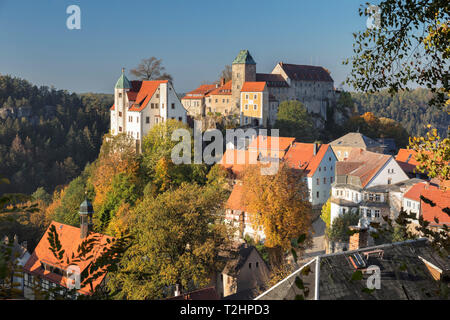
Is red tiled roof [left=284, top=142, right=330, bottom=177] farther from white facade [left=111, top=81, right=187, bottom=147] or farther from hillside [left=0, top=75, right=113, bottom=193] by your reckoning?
hillside [left=0, top=75, right=113, bottom=193]

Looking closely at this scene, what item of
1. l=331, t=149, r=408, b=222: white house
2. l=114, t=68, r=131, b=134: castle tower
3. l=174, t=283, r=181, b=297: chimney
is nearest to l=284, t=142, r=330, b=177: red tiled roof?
l=331, t=149, r=408, b=222: white house

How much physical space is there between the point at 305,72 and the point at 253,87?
1628 centimetres

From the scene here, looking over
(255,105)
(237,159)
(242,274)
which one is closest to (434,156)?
(242,274)

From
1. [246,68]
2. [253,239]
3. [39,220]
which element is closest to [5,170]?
[39,220]

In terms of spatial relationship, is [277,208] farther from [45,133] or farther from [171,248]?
[45,133]

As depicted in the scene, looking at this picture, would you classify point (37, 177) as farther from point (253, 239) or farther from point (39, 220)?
point (253, 239)

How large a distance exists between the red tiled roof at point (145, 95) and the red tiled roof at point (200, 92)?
2156cm

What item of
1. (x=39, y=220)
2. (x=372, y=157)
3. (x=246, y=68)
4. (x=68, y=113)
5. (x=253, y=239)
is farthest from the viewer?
(x=68, y=113)

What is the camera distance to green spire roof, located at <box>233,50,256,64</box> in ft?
231

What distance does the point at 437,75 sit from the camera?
8.79m

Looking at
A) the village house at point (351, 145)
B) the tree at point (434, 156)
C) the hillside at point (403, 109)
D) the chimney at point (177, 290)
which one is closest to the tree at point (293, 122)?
the village house at point (351, 145)

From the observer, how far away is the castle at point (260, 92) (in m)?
66.7

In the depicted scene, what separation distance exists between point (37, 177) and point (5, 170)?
4.77m

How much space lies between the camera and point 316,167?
44.9m
